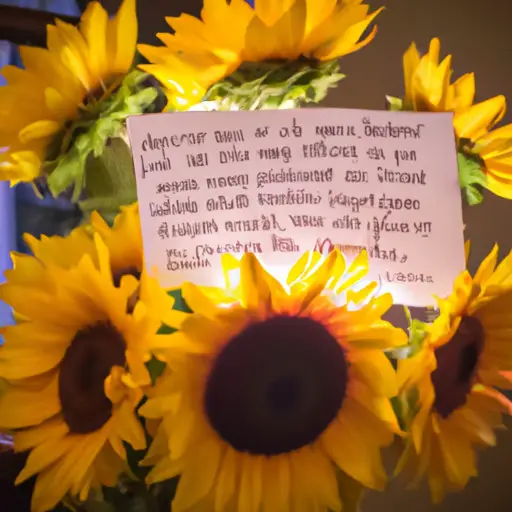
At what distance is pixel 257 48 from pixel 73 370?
0.89 ft

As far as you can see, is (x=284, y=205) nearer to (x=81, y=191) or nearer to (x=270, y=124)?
(x=270, y=124)

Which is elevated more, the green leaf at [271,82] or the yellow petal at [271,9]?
the yellow petal at [271,9]

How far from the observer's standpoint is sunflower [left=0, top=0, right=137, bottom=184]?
432 mm

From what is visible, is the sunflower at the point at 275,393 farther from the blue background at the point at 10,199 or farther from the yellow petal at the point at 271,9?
the blue background at the point at 10,199

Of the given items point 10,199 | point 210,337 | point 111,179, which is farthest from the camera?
point 10,199

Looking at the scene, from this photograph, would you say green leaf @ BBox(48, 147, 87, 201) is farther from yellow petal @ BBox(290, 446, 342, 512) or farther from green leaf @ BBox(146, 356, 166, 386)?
yellow petal @ BBox(290, 446, 342, 512)

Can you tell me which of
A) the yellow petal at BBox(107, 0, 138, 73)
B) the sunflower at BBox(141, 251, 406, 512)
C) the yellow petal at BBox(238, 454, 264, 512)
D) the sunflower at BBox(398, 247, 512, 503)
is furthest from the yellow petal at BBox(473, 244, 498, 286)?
the yellow petal at BBox(107, 0, 138, 73)

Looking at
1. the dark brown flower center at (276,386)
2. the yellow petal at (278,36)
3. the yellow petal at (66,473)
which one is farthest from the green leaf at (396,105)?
the yellow petal at (66,473)

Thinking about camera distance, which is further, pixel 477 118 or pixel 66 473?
pixel 477 118

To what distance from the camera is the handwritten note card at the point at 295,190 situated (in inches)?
17.3

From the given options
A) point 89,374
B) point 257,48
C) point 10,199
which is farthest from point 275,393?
point 10,199

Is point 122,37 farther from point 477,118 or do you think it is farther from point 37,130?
point 477,118

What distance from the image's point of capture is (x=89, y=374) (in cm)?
42

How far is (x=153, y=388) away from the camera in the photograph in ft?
1.23
